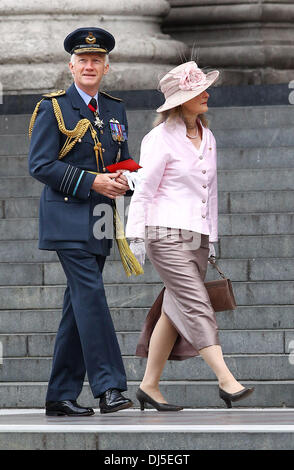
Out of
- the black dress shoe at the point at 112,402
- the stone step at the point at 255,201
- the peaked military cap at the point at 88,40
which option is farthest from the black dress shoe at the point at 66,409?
the stone step at the point at 255,201

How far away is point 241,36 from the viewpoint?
16.1 meters

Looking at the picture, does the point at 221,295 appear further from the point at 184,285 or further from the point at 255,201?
the point at 255,201

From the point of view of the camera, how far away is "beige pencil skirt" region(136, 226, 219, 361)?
8164 mm

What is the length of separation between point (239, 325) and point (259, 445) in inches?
120

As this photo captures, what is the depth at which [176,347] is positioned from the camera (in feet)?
27.9

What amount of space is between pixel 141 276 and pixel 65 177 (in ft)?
8.68

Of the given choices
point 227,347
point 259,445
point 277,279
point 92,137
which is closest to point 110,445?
point 259,445

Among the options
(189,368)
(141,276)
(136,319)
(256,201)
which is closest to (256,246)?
(256,201)

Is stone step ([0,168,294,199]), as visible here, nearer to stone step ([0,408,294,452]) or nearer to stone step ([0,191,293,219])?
stone step ([0,191,293,219])

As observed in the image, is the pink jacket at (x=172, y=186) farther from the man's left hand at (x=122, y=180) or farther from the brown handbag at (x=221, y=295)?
the brown handbag at (x=221, y=295)

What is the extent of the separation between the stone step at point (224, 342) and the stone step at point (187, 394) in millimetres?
360

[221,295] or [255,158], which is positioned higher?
[255,158]

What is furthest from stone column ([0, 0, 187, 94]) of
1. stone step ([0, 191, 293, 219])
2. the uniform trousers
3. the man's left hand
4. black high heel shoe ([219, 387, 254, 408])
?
black high heel shoe ([219, 387, 254, 408])
